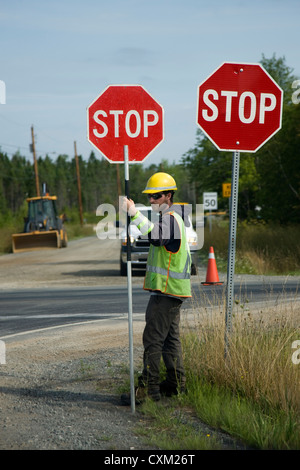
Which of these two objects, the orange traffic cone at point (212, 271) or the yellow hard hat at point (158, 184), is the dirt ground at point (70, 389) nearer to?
the yellow hard hat at point (158, 184)

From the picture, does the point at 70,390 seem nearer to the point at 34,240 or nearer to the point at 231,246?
the point at 231,246

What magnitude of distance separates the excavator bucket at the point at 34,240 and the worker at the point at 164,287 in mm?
27439

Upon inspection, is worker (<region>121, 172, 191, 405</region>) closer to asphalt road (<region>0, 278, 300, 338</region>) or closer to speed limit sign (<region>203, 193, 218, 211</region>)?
asphalt road (<region>0, 278, 300, 338</region>)

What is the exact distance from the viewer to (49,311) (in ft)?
40.7

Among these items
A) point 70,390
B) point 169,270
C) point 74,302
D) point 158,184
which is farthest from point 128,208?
point 74,302

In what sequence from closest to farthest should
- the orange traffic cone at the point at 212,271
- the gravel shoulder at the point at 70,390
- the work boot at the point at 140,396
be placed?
the gravel shoulder at the point at 70,390 < the work boot at the point at 140,396 < the orange traffic cone at the point at 212,271

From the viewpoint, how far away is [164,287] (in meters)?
5.73

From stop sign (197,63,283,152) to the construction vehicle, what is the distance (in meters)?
27.7

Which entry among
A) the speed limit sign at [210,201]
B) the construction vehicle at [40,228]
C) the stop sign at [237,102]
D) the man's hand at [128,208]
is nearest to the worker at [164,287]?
the man's hand at [128,208]

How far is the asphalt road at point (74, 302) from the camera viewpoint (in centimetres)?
1109

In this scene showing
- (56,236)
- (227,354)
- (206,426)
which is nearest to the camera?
(206,426)

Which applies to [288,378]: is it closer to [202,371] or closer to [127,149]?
[202,371]

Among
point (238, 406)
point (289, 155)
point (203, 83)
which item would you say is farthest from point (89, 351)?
point (289, 155)

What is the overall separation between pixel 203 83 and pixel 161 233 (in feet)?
4.41
